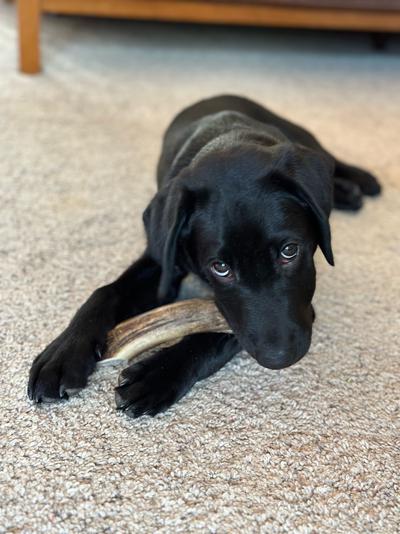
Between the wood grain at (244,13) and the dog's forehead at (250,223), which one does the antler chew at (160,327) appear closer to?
the dog's forehead at (250,223)

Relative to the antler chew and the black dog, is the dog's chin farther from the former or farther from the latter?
the antler chew

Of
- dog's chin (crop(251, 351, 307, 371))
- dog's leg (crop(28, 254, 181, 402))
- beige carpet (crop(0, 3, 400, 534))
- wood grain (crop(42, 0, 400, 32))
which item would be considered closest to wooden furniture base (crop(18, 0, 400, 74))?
wood grain (crop(42, 0, 400, 32))

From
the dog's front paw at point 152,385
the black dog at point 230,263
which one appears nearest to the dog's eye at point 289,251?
the black dog at point 230,263

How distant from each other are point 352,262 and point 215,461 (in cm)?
99

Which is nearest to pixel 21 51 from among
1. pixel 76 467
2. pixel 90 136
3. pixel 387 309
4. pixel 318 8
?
pixel 90 136

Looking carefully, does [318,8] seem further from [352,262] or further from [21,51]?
[352,262]

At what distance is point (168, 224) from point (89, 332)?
34 centimetres

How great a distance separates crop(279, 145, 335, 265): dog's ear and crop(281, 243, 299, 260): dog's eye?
0.09 meters

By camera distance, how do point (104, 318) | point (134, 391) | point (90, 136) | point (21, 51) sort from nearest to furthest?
point (134, 391) < point (104, 318) < point (90, 136) < point (21, 51)

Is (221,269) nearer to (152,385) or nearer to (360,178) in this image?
(152,385)

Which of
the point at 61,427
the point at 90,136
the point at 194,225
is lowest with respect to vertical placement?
the point at 90,136

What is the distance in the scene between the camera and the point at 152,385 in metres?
1.55

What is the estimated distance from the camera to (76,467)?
55.5 inches

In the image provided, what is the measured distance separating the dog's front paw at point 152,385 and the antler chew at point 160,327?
2.2 inches
